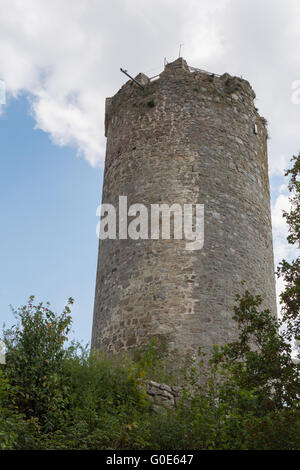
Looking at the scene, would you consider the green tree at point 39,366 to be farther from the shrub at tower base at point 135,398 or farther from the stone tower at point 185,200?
the stone tower at point 185,200

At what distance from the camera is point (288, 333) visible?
8461mm

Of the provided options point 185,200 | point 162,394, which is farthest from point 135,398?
point 185,200

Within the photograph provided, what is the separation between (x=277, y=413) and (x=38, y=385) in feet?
10.8

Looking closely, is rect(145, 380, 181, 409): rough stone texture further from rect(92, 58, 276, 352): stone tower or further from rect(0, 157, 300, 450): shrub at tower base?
rect(92, 58, 276, 352): stone tower

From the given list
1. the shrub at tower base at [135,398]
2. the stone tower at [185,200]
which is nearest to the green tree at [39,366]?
the shrub at tower base at [135,398]

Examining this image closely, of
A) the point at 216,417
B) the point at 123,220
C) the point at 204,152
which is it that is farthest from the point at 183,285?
the point at 216,417

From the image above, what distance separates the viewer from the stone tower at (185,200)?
11.4 meters

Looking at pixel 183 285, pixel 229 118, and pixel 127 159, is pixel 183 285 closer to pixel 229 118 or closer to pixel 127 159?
pixel 127 159

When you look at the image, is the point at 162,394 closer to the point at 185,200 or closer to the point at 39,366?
the point at 39,366

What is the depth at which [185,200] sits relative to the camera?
40.1ft

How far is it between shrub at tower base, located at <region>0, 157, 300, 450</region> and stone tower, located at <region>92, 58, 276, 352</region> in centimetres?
162

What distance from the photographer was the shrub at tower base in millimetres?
7227

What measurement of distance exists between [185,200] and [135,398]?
15.0 feet

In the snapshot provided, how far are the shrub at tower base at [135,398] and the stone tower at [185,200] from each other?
5.32 feet
